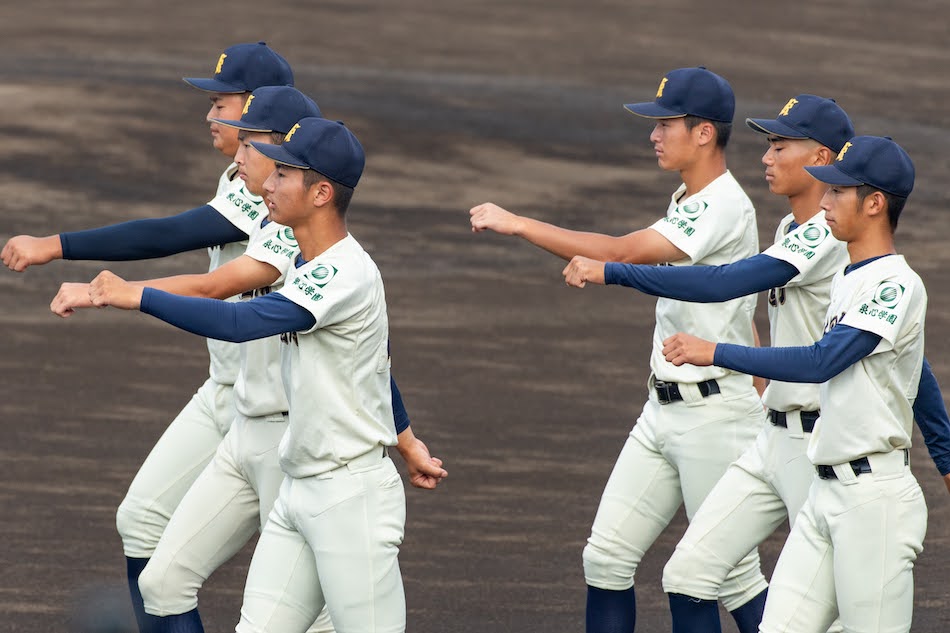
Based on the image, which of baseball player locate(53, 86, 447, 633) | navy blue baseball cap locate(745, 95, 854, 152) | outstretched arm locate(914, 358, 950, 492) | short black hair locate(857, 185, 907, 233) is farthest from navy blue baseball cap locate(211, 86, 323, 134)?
outstretched arm locate(914, 358, 950, 492)

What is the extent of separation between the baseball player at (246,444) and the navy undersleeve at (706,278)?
0.95 m

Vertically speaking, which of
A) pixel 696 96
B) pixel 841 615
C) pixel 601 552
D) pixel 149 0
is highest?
pixel 696 96

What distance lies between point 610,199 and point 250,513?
11.0 m

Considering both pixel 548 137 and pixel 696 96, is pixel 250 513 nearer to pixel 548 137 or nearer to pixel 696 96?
pixel 696 96

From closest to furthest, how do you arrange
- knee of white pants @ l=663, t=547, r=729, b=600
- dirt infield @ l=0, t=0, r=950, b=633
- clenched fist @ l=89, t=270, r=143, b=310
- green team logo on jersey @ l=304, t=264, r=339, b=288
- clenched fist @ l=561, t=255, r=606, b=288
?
1. clenched fist @ l=89, t=270, r=143, b=310
2. green team logo on jersey @ l=304, t=264, r=339, b=288
3. clenched fist @ l=561, t=255, r=606, b=288
4. knee of white pants @ l=663, t=547, r=729, b=600
5. dirt infield @ l=0, t=0, r=950, b=633

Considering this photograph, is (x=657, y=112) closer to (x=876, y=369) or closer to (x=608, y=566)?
(x=876, y=369)

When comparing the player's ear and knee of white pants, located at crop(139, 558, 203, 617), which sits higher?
the player's ear

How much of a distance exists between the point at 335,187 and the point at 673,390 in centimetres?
176

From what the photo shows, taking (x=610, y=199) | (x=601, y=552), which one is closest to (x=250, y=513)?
(x=601, y=552)

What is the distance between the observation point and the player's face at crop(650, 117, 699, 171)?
6605mm

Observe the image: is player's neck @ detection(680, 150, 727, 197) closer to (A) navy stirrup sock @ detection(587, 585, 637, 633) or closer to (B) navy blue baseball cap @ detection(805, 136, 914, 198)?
(B) navy blue baseball cap @ detection(805, 136, 914, 198)

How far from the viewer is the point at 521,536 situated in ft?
28.9

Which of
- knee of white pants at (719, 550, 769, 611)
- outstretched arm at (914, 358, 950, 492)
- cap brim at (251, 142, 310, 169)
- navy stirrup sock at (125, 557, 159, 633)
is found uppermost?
cap brim at (251, 142, 310, 169)

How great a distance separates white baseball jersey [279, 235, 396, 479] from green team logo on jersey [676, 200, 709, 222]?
1.55 metres
